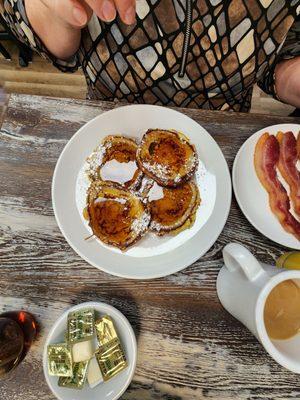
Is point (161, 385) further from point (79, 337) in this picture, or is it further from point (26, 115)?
point (26, 115)

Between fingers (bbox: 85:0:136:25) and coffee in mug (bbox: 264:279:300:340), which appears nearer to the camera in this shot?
fingers (bbox: 85:0:136:25)

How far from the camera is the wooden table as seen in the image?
2.93 ft

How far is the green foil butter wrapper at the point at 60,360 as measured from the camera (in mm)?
811

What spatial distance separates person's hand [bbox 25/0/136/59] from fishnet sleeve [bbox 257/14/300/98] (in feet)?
1.85

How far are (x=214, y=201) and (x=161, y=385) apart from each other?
456 millimetres

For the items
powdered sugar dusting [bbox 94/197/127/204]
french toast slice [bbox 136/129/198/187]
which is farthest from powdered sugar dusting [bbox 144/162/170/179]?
powdered sugar dusting [bbox 94/197/127/204]

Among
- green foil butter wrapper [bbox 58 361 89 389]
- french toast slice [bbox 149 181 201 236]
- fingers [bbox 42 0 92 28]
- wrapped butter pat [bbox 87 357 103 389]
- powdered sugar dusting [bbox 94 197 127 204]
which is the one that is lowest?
wrapped butter pat [bbox 87 357 103 389]

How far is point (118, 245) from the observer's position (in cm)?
91

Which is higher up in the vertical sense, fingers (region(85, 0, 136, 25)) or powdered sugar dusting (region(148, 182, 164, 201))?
fingers (region(85, 0, 136, 25))

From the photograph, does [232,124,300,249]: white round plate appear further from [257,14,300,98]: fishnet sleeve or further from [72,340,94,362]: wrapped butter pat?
[72,340,94,362]: wrapped butter pat

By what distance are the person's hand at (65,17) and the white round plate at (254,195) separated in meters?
0.47

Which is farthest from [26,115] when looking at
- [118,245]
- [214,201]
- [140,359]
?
[140,359]

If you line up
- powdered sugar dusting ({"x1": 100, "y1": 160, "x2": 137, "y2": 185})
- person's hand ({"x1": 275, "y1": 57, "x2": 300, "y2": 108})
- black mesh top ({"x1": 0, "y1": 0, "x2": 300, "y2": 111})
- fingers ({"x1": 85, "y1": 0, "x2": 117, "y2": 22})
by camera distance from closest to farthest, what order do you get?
fingers ({"x1": 85, "y1": 0, "x2": 117, "y2": 22}), black mesh top ({"x1": 0, "y1": 0, "x2": 300, "y2": 111}), powdered sugar dusting ({"x1": 100, "y1": 160, "x2": 137, "y2": 185}), person's hand ({"x1": 275, "y1": 57, "x2": 300, "y2": 108})

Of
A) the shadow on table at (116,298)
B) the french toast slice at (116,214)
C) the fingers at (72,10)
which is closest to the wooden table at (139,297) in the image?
the shadow on table at (116,298)
